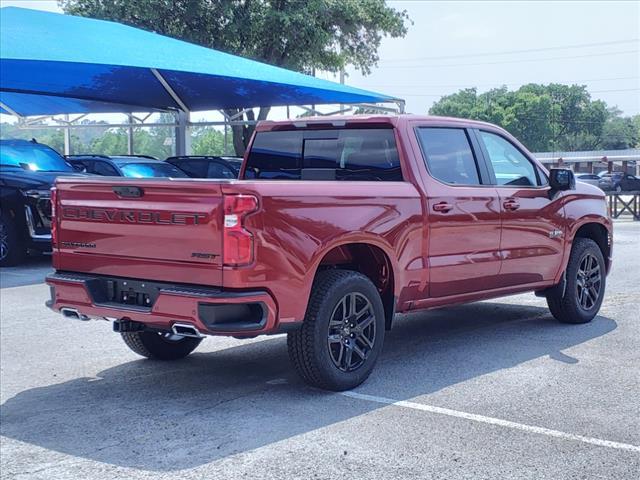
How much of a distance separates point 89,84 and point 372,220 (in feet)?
61.2

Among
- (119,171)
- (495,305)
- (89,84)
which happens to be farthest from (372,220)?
(89,84)

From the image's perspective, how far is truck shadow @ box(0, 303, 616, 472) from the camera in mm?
5094

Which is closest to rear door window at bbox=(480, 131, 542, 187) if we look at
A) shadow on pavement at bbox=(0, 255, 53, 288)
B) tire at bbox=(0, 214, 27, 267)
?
shadow on pavement at bbox=(0, 255, 53, 288)

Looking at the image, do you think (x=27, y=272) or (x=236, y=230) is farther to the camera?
Answer: (x=27, y=272)

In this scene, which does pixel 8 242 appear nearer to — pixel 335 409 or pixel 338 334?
pixel 338 334

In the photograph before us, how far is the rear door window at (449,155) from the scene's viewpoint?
274 inches

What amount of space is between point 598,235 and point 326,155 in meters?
3.40

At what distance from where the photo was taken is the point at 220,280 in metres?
5.32

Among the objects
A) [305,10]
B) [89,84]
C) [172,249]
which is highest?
[305,10]

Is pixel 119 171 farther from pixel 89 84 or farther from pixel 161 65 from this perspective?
pixel 89 84

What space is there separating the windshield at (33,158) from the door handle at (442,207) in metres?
9.25

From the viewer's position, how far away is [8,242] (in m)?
13.0

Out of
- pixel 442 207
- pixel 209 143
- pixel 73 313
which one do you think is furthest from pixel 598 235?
pixel 209 143

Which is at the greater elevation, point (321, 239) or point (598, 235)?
point (321, 239)
